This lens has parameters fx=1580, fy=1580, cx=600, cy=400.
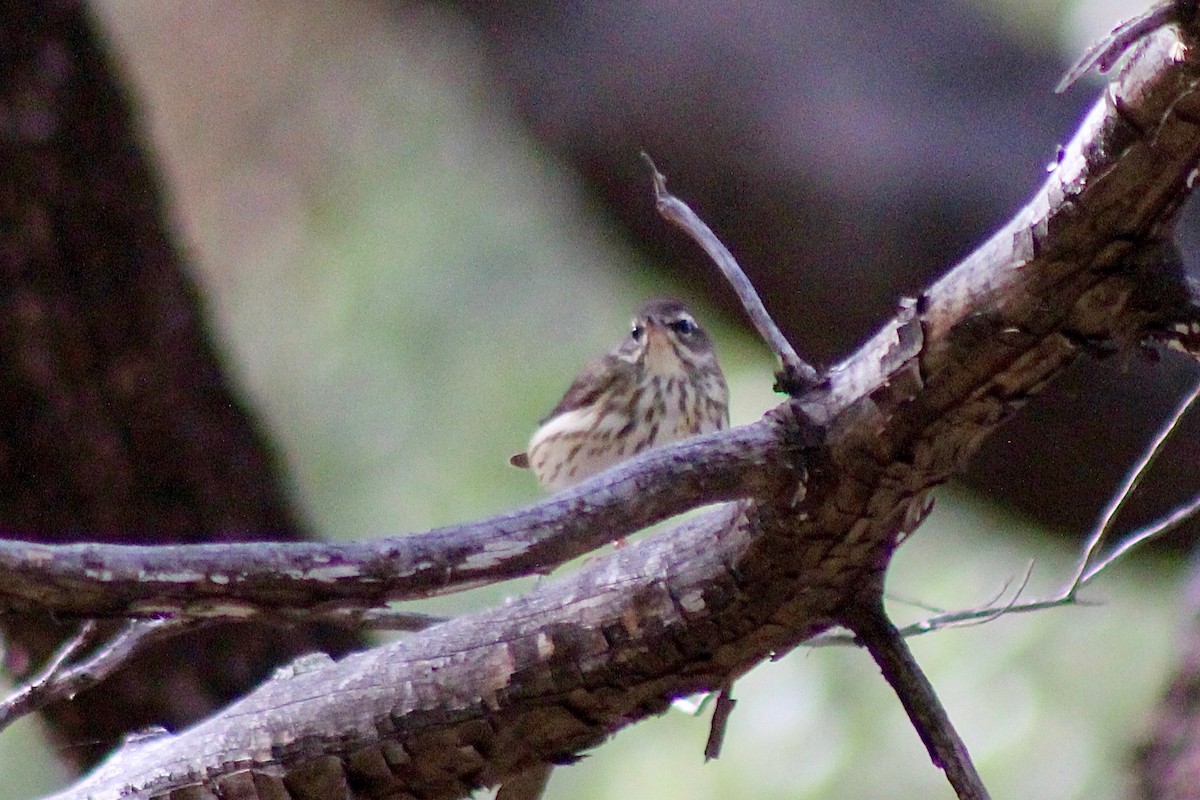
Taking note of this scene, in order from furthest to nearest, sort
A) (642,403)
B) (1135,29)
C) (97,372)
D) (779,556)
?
1. (642,403)
2. (97,372)
3. (779,556)
4. (1135,29)

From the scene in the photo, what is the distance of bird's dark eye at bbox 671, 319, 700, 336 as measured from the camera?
14.4 feet

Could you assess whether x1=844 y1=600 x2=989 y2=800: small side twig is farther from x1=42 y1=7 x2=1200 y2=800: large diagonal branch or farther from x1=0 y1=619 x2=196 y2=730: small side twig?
x1=0 y1=619 x2=196 y2=730: small side twig

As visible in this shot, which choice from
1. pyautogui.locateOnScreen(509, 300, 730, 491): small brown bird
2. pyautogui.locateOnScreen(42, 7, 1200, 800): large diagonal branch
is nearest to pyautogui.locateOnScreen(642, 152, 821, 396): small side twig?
pyautogui.locateOnScreen(42, 7, 1200, 800): large diagonal branch

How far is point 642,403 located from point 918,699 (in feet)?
9.13

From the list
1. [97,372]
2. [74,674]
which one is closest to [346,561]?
[74,674]

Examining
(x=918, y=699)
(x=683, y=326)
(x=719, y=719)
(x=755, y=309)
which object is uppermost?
(x=683, y=326)

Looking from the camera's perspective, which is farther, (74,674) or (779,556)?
(74,674)

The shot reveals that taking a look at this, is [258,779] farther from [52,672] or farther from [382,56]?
[382,56]

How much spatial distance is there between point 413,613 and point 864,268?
1891 mm

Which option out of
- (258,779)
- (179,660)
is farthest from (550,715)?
(179,660)

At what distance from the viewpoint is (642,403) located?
440 centimetres

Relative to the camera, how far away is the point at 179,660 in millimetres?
3697

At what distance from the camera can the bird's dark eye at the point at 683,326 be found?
4.40 metres

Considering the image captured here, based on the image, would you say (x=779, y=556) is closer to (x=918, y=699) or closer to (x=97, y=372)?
(x=918, y=699)
